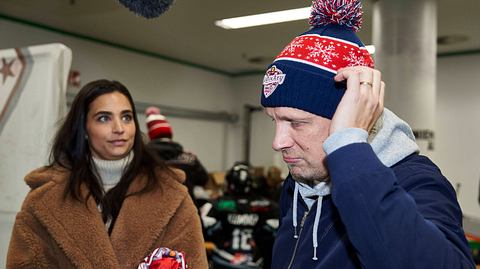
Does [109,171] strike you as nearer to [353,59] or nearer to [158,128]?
[353,59]

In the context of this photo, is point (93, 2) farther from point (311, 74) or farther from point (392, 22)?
point (311, 74)

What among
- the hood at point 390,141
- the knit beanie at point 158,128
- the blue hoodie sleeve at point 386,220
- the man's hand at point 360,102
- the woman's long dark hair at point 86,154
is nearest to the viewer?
the blue hoodie sleeve at point 386,220

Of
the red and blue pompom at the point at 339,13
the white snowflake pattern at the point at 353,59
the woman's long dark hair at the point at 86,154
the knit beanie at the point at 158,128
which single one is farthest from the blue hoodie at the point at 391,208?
the knit beanie at the point at 158,128

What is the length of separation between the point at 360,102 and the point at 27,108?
2.01m

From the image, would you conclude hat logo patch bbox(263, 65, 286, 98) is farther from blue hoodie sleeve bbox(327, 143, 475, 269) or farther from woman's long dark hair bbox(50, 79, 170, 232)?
woman's long dark hair bbox(50, 79, 170, 232)

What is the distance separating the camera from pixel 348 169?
33.0 inches

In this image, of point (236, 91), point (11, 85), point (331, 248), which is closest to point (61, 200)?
point (11, 85)

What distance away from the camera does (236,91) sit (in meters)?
10.5

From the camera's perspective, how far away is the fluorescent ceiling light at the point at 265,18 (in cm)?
559

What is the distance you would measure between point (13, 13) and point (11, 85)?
4128 millimetres

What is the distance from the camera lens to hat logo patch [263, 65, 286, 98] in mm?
1129

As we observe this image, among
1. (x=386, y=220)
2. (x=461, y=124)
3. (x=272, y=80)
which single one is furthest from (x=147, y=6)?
(x=461, y=124)

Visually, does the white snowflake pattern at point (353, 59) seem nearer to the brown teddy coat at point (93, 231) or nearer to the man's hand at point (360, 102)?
the man's hand at point (360, 102)

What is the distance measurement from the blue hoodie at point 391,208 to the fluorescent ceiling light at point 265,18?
4.61 m
